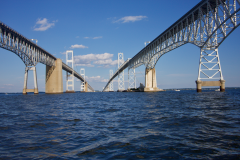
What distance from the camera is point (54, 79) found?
66562mm

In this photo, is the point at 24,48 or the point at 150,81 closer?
the point at 24,48

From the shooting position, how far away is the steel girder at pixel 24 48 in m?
42.0

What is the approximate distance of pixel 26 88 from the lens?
177ft

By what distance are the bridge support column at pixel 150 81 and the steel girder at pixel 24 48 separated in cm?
3554

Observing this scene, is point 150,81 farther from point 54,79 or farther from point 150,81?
point 54,79

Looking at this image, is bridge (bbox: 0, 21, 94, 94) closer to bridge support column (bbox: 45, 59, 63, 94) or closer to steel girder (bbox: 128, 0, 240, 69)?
bridge support column (bbox: 45, 59, 63, 94)

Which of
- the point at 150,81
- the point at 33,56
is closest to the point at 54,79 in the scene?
the point at 33,56

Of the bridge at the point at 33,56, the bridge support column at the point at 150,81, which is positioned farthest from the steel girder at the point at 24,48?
the bridge support column at the point at 150,81

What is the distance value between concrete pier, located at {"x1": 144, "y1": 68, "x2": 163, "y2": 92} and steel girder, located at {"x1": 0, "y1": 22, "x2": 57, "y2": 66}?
35.5m

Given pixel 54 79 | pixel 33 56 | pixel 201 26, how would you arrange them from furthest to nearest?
pixel 54 79 < pixel 33 56 < pixel 201 26

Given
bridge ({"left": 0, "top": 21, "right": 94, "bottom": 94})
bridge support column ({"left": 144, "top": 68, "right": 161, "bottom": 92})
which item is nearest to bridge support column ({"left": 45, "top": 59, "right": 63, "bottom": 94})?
bridge ({"left": 0, "top": 21, "right": 94, "bottom": 94})

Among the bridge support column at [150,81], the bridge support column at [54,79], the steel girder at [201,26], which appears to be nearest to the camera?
the steel girder at [201,26]

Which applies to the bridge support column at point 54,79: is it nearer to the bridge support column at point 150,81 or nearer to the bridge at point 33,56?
the bridge at point 33,56

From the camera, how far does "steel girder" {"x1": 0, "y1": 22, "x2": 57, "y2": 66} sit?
41969 millimetres
